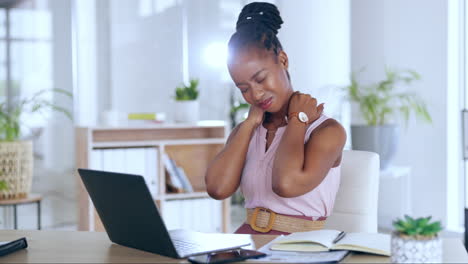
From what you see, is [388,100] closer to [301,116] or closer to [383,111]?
[383,111]

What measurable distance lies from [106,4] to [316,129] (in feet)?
13.8

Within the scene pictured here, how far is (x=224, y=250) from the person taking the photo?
1.60 m

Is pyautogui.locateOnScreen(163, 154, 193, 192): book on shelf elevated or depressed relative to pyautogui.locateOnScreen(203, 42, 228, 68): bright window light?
depressed

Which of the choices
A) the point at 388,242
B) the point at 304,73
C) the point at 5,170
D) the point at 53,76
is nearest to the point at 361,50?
the point at 304,73

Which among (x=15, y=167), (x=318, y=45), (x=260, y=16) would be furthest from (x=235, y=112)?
(x=260, y=16)

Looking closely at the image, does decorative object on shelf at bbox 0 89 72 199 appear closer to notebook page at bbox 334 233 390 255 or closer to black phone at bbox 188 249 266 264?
black phone at bbox 188 249 266 264

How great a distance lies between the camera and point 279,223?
6.70 feet

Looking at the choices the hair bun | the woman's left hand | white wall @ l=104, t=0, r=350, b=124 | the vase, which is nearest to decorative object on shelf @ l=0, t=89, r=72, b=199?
the vase

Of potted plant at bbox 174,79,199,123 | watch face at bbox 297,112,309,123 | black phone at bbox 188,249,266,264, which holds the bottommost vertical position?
black phone at bbox 188,249,266,264

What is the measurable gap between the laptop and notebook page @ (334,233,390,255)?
0.26 m

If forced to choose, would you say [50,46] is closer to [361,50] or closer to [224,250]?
[361,50]

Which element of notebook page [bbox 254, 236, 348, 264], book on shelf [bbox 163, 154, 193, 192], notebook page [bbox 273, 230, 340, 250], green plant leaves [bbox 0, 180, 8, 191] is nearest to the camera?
notebook page [bbox 254, 236, 348, 264]

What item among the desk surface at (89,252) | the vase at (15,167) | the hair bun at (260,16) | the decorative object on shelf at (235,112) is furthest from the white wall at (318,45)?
the desk surface at (89,252)

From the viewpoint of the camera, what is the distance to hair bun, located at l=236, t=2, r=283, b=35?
2.15 m
